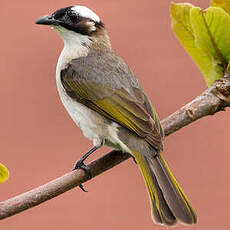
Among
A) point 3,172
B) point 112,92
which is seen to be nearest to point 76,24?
point 112,92

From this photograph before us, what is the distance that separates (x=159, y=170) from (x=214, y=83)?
Result: 502 mm

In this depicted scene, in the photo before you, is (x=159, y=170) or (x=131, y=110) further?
(x=131, y=110)

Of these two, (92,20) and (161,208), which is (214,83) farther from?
(92,20)

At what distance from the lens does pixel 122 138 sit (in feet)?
6.74

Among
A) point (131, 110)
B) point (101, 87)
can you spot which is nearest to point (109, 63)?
point (101, 87)

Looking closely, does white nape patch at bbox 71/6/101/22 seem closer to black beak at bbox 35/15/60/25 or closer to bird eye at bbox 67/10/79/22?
bird eye at bbox 67/10/79/22

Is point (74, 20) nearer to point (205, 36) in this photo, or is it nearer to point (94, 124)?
point (94, 124)

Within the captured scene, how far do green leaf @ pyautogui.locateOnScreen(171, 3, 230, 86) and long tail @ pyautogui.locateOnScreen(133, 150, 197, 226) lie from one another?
43 centimetres

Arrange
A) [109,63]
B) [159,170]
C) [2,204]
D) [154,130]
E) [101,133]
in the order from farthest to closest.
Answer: [109,63] < [101,133] < [154,130] < [159,170] < [2,204]

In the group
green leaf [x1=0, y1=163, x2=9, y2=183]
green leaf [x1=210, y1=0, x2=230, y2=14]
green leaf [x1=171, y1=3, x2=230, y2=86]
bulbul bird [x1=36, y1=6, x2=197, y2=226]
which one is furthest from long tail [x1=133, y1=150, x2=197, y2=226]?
green leaf [x1=210, y1=0, x2=230, y2=14]

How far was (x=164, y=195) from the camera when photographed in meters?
1.66

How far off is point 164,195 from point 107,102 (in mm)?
663

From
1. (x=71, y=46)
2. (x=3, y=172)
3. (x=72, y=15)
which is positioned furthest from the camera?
(x=71, y=46)

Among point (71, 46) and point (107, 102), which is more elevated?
point (71, 46)
